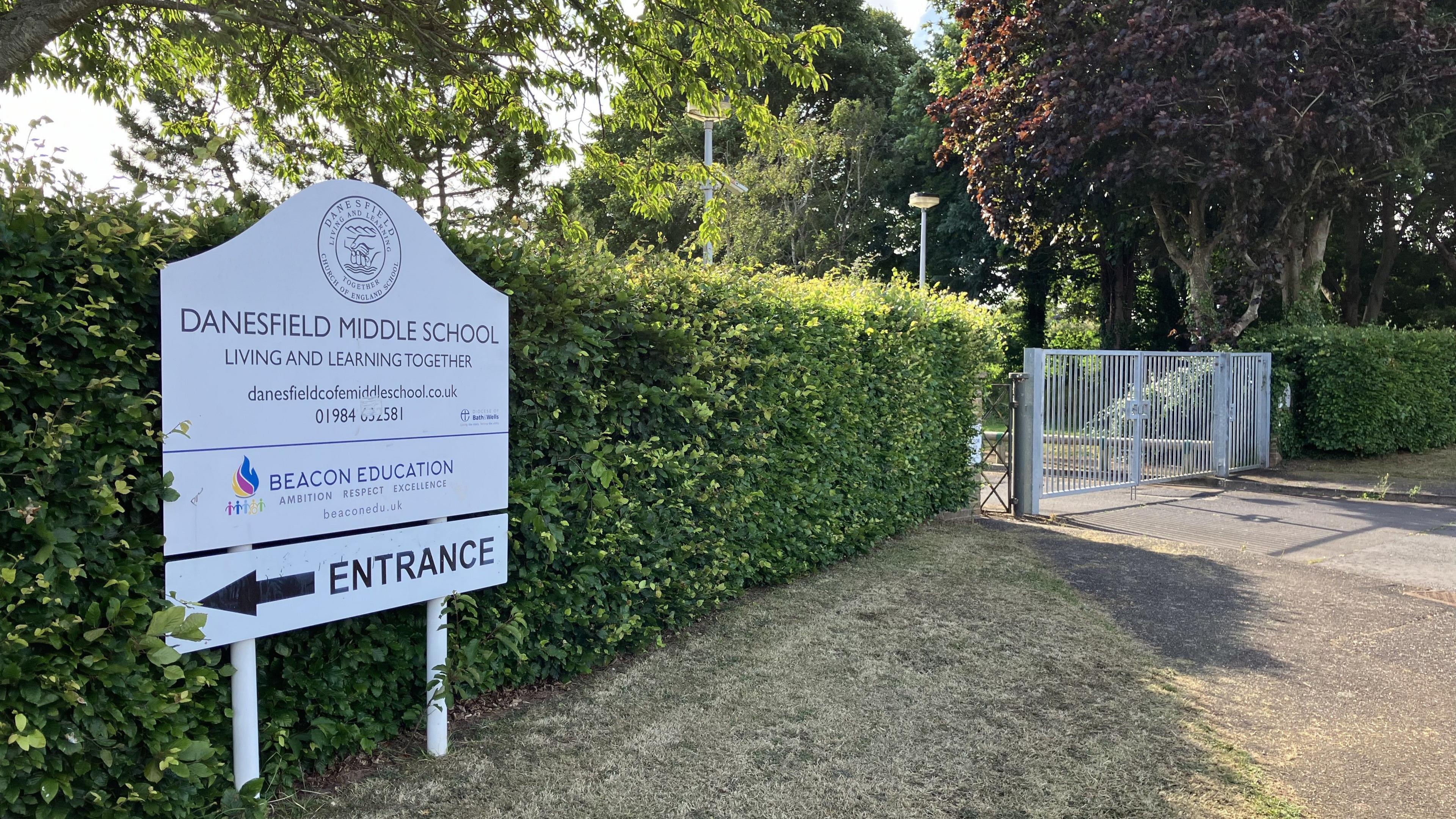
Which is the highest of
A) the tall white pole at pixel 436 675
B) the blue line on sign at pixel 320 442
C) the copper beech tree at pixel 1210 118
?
the copper beech tree at pixel 1210 118

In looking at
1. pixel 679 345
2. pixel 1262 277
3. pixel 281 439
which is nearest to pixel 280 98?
pixel 679 345

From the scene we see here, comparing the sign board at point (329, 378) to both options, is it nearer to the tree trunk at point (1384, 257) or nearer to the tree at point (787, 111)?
the tree at point (787, 111)

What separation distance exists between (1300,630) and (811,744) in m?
3.97

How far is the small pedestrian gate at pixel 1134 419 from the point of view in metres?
10.4

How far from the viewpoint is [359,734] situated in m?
3.66

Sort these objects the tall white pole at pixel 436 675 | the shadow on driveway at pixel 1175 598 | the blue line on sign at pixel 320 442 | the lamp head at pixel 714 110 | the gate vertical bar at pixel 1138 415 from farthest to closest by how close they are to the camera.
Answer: the gate vertical bar at pixel 1138 415, the lamp head at pixel 714 110, the shadow on driveway at pixel 1175 598, the tall white pole at pixel 436 675, the blue line on sign at pixel 320 442

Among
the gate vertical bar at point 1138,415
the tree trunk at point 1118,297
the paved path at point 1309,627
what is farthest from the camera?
the tree trunk at point 1118,297

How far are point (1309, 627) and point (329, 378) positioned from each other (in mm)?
6269

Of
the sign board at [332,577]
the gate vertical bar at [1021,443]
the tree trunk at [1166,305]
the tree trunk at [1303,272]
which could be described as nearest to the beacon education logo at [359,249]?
the sign board at [332,577]

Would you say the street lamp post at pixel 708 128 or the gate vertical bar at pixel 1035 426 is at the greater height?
the street lamp post at pixel 708 128

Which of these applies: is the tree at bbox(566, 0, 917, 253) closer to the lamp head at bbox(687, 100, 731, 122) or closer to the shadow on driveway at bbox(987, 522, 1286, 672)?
the lamp head at bbox(687, 100, 731, 122)

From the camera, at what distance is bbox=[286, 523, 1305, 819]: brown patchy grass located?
352cm

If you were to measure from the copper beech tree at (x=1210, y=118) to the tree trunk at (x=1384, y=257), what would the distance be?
7885 millimetres

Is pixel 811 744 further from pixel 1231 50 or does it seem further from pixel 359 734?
pixel 1231 50
